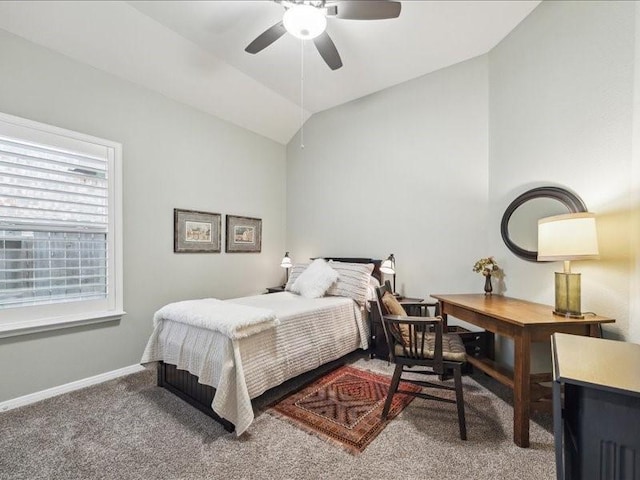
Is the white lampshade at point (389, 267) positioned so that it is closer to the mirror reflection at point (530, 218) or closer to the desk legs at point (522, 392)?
the mirror reflection at point (530, 218)

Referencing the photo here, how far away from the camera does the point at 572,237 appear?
6.03 ft

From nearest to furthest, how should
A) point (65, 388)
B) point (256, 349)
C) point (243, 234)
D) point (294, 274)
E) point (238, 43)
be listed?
1. point (256, 349)
2. point (65, 388)
3. point (238, 43)
4. point (294, 274)
5. point (243, 234)

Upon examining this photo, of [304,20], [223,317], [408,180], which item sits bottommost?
[223,317]

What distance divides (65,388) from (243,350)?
5.66 ft

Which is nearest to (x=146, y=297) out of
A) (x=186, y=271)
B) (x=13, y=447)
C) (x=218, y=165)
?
(x=186, y=271)

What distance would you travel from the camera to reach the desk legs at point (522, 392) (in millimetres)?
1782

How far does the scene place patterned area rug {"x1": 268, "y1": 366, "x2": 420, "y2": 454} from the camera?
190 centimetres

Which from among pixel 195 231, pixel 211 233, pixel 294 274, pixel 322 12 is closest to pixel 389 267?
pixel 294 274

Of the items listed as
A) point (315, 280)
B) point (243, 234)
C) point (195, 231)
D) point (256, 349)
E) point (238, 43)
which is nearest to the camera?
point (256, 349)

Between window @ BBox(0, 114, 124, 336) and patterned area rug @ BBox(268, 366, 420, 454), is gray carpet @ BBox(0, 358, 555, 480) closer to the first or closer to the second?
patterned area rug @ BBox(268, 366, 420, 454)

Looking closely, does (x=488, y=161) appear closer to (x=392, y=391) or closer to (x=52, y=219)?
(x=392, y=391)

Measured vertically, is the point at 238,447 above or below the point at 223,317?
below

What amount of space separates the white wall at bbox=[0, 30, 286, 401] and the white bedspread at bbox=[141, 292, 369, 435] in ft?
2.33

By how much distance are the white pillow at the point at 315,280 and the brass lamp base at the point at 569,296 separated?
6.46ft
